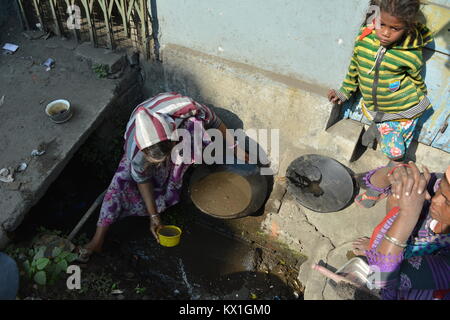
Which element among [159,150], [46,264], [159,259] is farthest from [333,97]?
[46,264]

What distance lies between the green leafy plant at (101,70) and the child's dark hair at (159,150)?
1.48m

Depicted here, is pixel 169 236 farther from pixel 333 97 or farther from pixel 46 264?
pixel 333 97

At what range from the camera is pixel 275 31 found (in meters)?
2.88

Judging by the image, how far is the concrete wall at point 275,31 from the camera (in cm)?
264

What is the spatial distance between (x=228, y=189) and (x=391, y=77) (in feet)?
5.67

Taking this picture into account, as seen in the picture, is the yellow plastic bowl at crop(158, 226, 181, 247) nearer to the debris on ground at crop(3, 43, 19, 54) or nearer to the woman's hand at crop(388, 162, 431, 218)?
the woman's hand at crop(388, 162, 431, 218)

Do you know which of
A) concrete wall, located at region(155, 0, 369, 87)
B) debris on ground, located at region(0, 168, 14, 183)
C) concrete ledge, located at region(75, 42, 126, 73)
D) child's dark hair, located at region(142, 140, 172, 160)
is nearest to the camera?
child's dark hair, located at region(142, 140, 172, 160)

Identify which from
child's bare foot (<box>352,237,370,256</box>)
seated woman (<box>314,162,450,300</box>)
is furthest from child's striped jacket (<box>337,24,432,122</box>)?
child's bare foot (<box>352,237,370,256</box>)

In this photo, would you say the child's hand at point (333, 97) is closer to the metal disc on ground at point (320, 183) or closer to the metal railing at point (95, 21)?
the metal disc on ground at point (320, 183)

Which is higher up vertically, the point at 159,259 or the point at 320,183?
the point at 320,183

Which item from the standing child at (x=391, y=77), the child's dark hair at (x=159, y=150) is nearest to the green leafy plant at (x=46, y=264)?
the child's dark hair at (x=159, y=150)

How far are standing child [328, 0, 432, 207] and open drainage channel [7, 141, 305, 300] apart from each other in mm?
1229

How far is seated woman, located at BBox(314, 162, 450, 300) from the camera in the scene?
206 cm

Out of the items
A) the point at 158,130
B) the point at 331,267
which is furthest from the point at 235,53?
the point at 331,267
